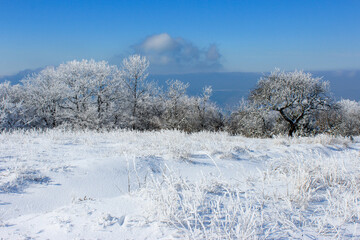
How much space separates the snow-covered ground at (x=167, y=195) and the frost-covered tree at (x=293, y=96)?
1472cm

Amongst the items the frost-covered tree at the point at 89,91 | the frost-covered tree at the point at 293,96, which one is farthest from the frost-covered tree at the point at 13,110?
the frost-covered tree at the point at 293,96

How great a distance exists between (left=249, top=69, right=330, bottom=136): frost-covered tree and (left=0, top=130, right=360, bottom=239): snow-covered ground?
14.7 metres

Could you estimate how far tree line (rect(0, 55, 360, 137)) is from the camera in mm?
20641

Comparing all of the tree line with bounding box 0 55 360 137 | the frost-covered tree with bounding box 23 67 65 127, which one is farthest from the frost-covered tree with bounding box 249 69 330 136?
the frost-covered tree with bounding box 23 67 65 127

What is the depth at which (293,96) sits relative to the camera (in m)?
20.6

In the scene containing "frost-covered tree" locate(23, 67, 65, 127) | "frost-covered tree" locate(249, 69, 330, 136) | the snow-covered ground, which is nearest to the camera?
the snow-covered ground

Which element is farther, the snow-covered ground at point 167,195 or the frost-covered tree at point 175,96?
the frost-covered tree at point 175,96

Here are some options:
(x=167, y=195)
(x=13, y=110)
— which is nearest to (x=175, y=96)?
(x=13, y=110)

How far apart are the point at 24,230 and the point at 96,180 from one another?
7.70 feet

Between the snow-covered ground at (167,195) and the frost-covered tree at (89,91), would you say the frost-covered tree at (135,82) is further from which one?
the snow-covered ground at (167,195)

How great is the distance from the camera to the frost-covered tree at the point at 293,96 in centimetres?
2030

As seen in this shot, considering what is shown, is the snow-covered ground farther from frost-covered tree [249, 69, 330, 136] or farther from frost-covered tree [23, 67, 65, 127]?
frost-covered tree [23, 67, 65, 127]

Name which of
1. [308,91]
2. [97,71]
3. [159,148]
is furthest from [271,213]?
[97,71]

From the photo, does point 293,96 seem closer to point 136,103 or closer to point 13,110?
point 136,103
